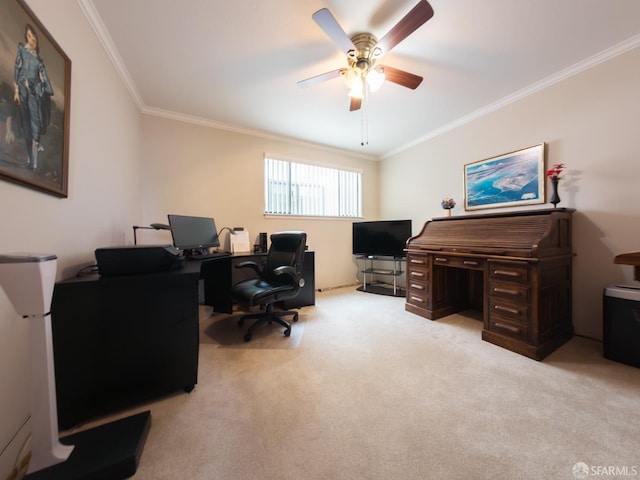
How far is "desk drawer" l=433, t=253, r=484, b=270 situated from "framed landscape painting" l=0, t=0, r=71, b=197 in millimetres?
3178

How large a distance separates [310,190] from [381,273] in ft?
6.20

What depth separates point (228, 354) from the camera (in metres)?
1.92

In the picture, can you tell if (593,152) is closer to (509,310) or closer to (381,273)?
(509,310)

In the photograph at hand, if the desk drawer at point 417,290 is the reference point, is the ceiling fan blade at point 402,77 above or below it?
above

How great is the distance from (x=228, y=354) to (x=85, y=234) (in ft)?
4.56

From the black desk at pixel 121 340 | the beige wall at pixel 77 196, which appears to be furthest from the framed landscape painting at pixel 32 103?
the black desk at pixel 121 340

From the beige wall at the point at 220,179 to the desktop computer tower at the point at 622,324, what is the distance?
3.11 metres

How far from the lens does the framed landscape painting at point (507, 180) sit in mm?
2408

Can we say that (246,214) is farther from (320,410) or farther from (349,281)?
(320,410)

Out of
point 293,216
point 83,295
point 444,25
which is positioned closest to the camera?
point 83,295

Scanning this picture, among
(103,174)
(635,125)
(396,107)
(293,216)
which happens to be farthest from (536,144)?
(103,174)

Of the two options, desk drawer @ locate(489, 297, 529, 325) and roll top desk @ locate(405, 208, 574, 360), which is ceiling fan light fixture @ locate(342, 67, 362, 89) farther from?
desk drawer @ locate(489, 297, 529, 325)

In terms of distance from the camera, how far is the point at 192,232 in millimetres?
2666

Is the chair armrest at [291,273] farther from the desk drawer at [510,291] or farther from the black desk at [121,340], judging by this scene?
the desk drawer at [510,291]
